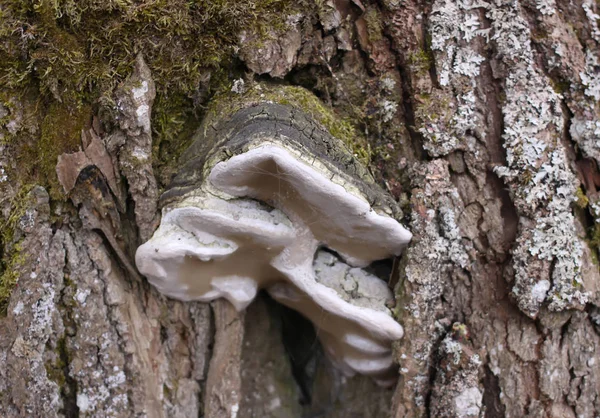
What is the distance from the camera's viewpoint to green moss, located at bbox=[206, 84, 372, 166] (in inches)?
74.1

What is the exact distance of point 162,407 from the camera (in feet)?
6.45

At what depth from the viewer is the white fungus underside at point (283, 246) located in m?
1.67

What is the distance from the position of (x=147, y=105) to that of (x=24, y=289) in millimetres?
787

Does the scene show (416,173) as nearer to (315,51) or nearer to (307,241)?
(307,241)

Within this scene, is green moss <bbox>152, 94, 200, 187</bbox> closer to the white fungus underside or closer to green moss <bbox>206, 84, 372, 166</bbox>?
green moss <bbox>206, 84, 372, 166</bbox>

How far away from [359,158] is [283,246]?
17.9 inches

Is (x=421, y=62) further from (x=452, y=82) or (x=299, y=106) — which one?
(x=299, y=106)

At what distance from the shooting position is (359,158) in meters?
1.95

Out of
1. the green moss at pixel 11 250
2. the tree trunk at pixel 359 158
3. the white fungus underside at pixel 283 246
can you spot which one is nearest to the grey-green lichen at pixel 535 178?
the tree trunk at pixel 359 158

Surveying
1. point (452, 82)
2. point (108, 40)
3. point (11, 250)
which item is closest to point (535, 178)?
point (452, 82)

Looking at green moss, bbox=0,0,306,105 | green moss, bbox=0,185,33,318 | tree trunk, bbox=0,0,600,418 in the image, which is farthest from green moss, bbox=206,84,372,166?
green moss, bbox=0,185,33,318

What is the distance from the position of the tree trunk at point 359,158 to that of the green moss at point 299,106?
0.06 feet

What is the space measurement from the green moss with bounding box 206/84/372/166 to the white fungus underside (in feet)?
1.04

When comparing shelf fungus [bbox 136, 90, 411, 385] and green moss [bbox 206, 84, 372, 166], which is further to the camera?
green moss [bbox 206, 84, 372, 166]
